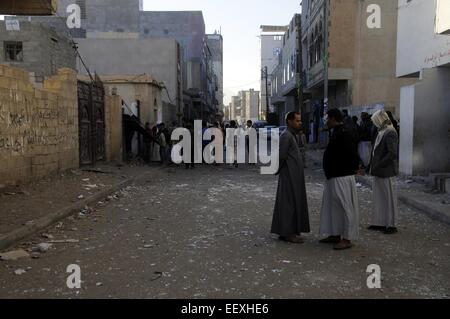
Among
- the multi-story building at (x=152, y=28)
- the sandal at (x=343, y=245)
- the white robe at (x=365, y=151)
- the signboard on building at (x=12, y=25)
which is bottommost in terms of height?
the sandal at (x=343, y=245)

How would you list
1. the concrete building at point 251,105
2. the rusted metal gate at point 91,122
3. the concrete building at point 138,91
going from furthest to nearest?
the concrete building at point 251,105 < the concrete building at point 138,91 < the rusted metal gate at point 91,122

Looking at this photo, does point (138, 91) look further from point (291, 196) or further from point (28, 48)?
point (291, 196)

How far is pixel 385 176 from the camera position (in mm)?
6867

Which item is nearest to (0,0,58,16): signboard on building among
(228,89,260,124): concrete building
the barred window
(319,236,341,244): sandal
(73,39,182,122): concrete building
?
(319,236,341,244): sandal

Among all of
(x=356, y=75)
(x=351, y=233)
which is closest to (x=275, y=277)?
(x=351, y=233)

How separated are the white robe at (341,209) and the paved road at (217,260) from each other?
0.80 ft

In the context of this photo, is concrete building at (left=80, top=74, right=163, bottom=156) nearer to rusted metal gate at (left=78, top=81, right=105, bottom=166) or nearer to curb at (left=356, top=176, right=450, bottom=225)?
rusted metal gate at (left=78, top=81, right=105, bottom=166)

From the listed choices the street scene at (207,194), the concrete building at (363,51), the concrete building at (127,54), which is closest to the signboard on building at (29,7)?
the street scene at (207,194)

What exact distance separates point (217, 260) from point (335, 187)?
174cm

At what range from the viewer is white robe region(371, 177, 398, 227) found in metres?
6.78

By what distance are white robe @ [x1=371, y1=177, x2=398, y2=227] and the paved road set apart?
0.24m

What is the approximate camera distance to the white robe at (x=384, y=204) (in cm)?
678

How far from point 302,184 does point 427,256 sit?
1724mm

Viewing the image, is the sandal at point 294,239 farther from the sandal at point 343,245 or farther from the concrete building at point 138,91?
the concrete building at point 138,91
